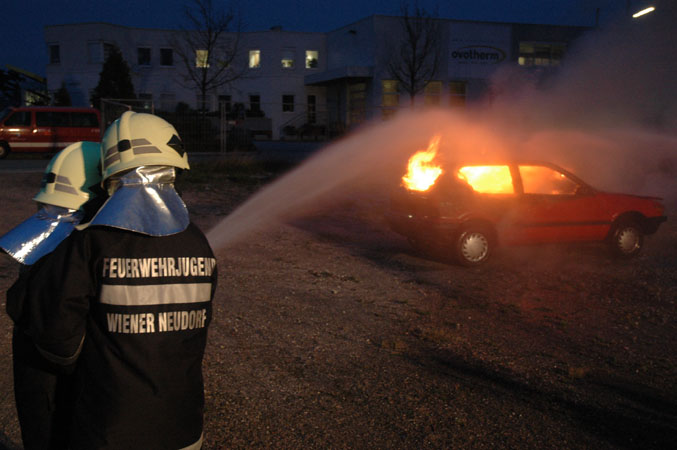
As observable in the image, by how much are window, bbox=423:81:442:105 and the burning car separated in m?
31.3

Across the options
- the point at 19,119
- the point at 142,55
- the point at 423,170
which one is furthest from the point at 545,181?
the point at 142,55

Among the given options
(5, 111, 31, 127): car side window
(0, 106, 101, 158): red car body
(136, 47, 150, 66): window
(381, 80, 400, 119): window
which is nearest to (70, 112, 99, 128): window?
(0, 106, 101, 158): red car body

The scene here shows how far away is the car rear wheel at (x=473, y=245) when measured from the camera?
853 centimetres

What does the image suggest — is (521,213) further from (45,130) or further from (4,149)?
(4,149)

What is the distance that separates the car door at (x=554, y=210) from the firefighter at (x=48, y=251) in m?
A: 7.40

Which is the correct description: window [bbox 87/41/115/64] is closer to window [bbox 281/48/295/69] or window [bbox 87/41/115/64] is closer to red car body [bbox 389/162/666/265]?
window [bbox 281/48/295/69]

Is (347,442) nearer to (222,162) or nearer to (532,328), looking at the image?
(532,328)

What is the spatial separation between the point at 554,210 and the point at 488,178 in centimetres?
113

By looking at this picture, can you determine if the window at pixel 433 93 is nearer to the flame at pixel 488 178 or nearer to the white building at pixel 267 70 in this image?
the white building at pixel 267 70

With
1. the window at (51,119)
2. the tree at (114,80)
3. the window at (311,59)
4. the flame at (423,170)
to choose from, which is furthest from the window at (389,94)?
the flame at (423,170)

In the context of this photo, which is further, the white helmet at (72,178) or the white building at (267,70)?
the white building at (267,70)

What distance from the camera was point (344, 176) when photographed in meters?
20.6

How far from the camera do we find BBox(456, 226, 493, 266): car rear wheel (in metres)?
8.53

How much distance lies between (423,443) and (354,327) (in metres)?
2.22
